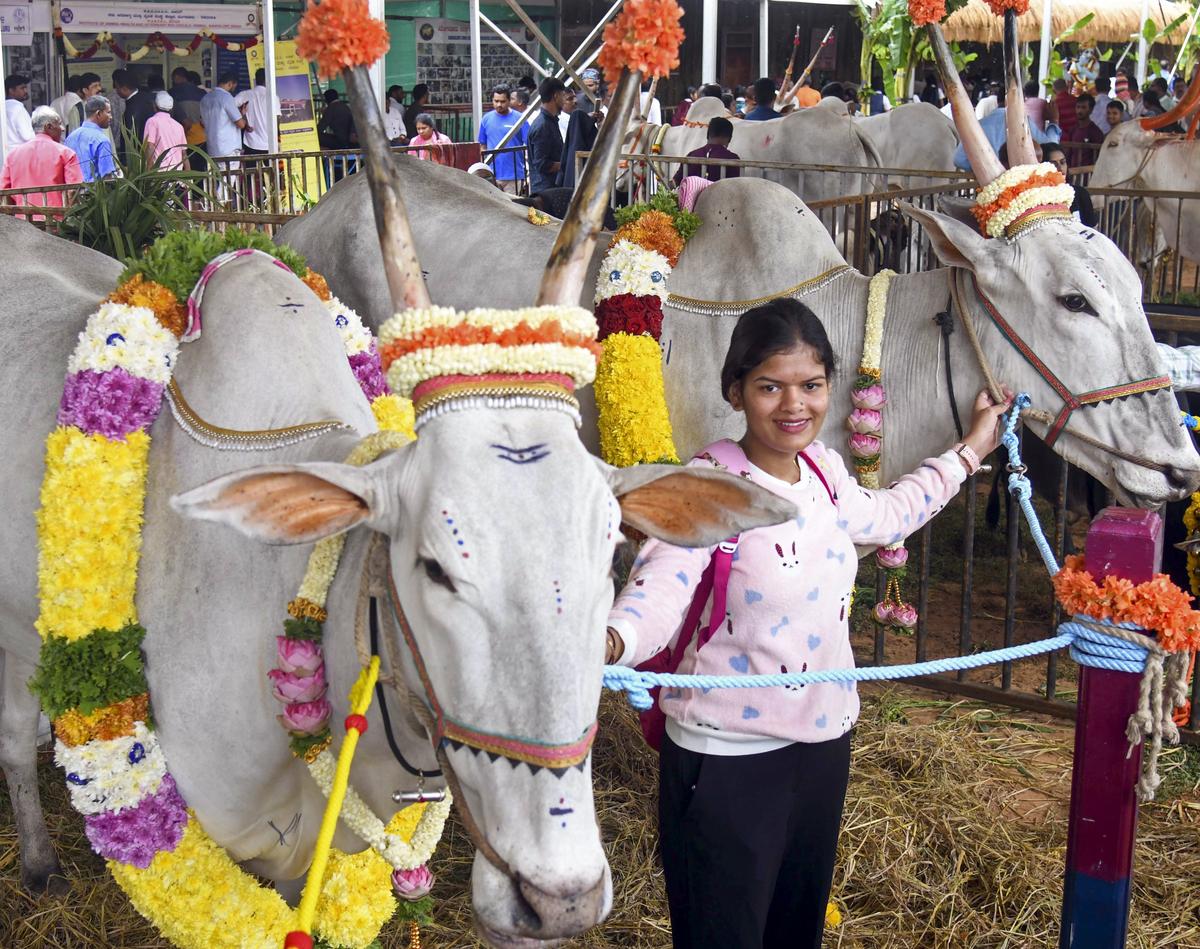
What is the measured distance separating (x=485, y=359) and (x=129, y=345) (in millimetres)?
1261

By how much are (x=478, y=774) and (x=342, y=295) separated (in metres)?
3.96

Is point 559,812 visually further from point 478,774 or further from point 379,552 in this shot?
point 379,552

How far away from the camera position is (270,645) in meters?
2.67

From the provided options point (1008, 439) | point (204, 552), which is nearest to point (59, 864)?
point (204, 552)

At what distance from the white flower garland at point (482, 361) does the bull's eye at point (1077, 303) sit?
237cm

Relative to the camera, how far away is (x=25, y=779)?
412cm

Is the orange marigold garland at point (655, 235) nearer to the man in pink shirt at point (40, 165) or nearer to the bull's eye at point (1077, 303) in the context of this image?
the bull's eye at point (1077, 303)

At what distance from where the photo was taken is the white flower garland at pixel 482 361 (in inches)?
83.8

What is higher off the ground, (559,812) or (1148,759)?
(559,812)

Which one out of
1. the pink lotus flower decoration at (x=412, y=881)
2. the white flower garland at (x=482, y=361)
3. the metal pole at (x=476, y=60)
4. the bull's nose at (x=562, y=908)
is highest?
the metal pole at (x=476, y=60)

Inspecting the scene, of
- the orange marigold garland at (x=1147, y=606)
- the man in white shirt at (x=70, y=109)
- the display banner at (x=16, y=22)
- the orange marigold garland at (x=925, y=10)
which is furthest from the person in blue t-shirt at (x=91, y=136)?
the orange marigold garland at (x=1147, y=606)

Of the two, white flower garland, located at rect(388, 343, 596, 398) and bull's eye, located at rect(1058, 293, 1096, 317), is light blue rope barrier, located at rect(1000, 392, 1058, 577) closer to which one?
bull's eye, located at rect(1058, 293, 1096, 317)

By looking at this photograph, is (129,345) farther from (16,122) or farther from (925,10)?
(16,122)

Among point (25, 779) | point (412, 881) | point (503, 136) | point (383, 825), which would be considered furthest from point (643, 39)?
point (503, 136)
